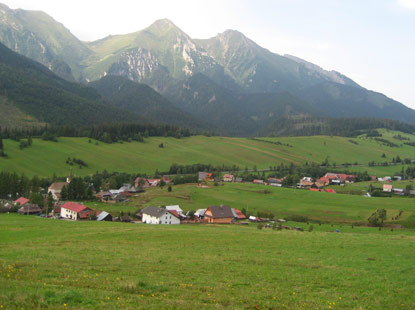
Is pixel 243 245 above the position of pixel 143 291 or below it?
below

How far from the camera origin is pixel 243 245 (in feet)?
111

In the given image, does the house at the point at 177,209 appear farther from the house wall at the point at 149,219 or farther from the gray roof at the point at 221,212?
the gray roof at the point at 221,212

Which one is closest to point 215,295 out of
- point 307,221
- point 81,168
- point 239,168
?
point 307,221

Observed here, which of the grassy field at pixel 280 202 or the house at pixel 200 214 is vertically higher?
the grassy field at pixel 280 202

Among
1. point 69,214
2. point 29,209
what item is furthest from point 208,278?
point 29,209

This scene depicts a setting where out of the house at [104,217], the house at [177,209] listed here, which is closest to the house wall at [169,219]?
the house at [177,209]

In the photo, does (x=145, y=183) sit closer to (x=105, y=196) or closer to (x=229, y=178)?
(x=105, y=196)

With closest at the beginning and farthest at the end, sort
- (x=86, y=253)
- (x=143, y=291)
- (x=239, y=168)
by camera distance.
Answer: (x=143, y=291) → (x=86, y=253) → (x=239, y=168)

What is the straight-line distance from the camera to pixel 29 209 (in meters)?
79.9

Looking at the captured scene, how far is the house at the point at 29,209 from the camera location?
257 ft

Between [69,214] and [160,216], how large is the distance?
2154 cm

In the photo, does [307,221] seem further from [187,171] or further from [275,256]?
[187,171]

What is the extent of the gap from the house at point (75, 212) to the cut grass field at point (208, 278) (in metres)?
51.6

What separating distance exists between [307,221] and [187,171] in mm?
91775
